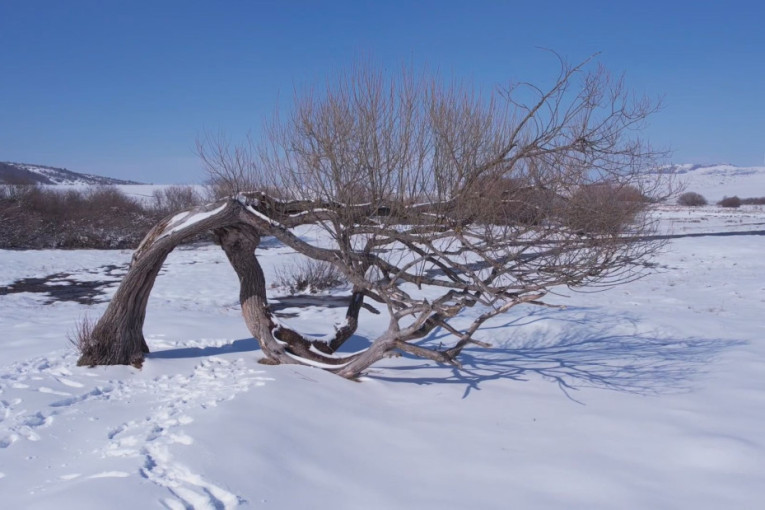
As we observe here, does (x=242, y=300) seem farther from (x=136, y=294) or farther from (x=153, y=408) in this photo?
(x=153, y=408)

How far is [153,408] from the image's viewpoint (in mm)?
5262

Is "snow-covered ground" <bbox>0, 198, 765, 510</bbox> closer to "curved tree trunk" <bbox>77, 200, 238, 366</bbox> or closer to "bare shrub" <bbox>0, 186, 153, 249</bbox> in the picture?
"curved tree trunk" <bbox>77, 200, 238, 366</bbox>

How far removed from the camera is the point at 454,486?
429 cm

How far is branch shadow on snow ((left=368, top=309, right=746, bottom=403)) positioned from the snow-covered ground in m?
0.05

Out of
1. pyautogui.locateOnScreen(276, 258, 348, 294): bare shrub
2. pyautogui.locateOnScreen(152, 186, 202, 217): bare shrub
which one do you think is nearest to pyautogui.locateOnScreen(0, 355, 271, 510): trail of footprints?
pyautogui.locateOnScreen(276, 258, 348, 294): bare shrub

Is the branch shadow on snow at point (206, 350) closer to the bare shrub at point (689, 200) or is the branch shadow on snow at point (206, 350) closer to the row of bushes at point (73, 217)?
the bare shrub at point (689, 200)

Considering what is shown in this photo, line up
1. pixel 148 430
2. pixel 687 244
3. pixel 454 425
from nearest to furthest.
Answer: pixel 148 430 → pixel 454 425 → pixel 687 244

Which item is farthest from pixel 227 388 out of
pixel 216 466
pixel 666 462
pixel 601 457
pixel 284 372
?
pixel 666 462

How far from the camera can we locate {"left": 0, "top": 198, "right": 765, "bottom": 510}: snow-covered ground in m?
3.96

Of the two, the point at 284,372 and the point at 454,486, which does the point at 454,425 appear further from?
the point at 284,372

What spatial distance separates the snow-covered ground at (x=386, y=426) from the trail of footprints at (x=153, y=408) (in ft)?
0.07

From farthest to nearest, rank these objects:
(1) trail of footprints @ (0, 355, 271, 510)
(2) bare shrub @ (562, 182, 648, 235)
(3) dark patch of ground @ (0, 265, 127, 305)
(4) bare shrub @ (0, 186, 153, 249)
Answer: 1. (4) bare shrub @ (0, 186, 153, 249)
2. (3) dark patch of ground @ (0, 265, 127, 305)
3. (2) bare shrub @ (562, 182, 648, 235)
4. (1) trail of footprints @ (0, 355, 271, 510)

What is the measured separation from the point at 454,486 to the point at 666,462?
6.25 feet

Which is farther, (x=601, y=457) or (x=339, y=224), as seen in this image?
(x=339, y=224)
